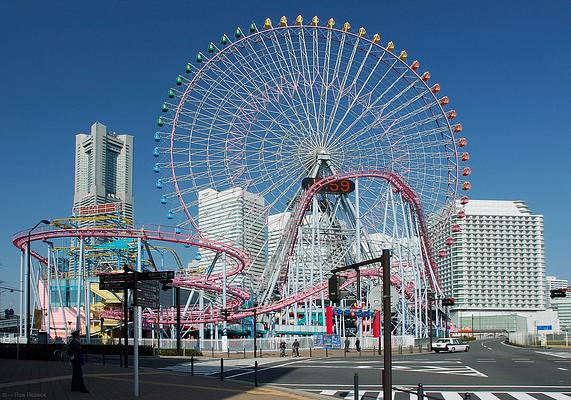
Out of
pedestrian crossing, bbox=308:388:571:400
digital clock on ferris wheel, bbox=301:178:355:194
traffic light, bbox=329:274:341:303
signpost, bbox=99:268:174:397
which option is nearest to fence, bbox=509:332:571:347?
digital clock on ferris wheel, bbox=301:178:355:194

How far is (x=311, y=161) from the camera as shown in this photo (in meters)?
68.7

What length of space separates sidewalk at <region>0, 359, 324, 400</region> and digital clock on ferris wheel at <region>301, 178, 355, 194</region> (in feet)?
147

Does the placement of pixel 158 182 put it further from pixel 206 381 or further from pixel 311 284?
pixel 206 381

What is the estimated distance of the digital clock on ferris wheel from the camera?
71938mm

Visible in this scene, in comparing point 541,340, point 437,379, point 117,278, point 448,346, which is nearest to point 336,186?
point 448,346

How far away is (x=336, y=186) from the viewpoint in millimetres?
73000

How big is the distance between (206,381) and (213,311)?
47585 millimetres

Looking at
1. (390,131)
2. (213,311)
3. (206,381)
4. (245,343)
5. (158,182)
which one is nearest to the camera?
(206,381)

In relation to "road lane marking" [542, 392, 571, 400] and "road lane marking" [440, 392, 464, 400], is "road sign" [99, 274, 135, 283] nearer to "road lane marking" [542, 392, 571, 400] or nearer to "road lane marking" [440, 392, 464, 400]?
"road lane marking" [440, 392, 464, 400]

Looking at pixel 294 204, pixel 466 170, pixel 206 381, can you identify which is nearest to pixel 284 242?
pixel 294 204

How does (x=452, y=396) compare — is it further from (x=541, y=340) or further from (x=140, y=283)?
(x=541, y=340)

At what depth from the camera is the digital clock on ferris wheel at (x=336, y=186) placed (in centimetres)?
7194

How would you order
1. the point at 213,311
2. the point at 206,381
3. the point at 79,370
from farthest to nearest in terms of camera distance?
the point at 213,311 < the point at 206,381 < the point at 79,370

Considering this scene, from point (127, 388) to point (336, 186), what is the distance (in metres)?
52.6
